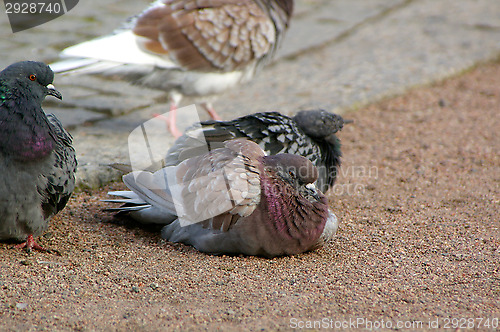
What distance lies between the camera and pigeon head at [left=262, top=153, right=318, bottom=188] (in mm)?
3549

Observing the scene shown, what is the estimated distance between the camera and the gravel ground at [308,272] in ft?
9.18

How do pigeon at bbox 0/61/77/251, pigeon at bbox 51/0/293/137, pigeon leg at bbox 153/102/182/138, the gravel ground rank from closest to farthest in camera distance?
the gravel ground → pigeon at bbox 0/61/77/251 → pigeon at bbox 51/0/293/137 → pigeon leg at bbox 153/102/182/138

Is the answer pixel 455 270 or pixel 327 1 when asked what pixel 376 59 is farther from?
pixel 455 270

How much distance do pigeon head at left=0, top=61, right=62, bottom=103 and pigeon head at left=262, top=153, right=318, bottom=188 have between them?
1.34 metres

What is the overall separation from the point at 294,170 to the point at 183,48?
2.10 metres

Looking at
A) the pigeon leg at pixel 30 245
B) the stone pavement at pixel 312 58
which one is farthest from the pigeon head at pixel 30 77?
the stone pavement at pixel 312 58

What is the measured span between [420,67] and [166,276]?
5.09 meters

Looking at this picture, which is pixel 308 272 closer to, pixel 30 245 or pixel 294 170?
pixel 294 170

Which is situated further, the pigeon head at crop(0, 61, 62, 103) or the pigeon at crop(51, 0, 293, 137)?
the pigeon at crop(51, 0, 293, 137)

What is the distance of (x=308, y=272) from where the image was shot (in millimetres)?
3320

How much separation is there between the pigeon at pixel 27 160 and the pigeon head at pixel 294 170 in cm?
121

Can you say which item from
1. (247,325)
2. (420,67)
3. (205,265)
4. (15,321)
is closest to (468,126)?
(420,67)

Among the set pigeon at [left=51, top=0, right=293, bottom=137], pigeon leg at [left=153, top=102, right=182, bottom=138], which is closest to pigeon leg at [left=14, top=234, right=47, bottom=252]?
pigeon at [left=51, top=0, right=293, bottom=137]

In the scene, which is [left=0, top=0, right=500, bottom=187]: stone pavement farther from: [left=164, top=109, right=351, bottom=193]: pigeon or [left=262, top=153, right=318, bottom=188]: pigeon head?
[left=262, top=153, right=318, bottom=188]: pigeon head
